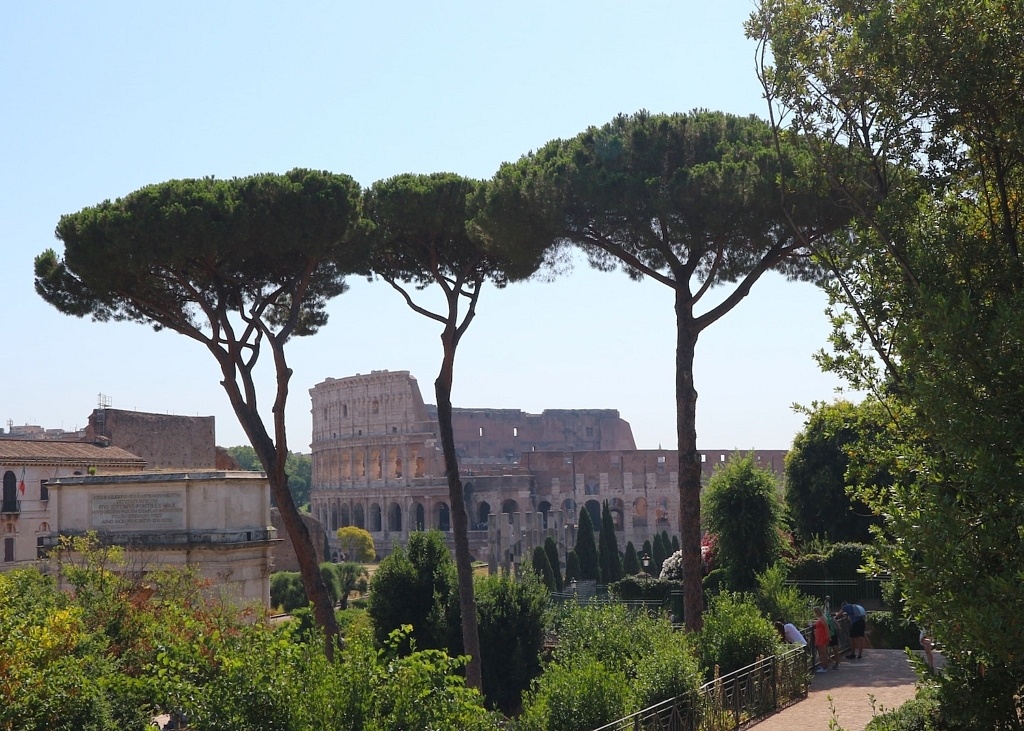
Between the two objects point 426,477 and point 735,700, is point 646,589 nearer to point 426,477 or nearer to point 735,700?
point 735,700

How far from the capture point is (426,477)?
51406 mm

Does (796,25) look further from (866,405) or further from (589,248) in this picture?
(589,248)

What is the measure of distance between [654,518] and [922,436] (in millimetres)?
44422

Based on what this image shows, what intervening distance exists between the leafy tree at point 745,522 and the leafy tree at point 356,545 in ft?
86.2

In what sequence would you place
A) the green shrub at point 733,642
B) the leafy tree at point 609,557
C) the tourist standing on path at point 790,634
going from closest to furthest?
1. the green shrub at point 733,642
2. the tourist standing on path at point 790,634
3. the leafy tree at point 609,557

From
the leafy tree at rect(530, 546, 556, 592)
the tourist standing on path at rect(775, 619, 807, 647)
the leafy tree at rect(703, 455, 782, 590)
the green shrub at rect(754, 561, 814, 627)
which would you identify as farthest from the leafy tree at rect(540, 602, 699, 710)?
the leafy tree at rect(530, 546, 556, 592)

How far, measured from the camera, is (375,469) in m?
54.7

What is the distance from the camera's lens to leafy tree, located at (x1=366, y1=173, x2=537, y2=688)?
523 inches

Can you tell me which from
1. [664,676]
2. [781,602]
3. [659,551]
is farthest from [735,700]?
[659,551]

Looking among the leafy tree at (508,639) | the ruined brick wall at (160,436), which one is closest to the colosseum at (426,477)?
the ruined brick wall at (160,436)

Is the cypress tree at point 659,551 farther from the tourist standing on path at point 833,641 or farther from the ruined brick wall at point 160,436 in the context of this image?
the tourist standing on path at point 833,641

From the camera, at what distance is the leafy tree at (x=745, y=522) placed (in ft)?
51.3

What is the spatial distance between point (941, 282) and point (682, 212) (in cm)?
646

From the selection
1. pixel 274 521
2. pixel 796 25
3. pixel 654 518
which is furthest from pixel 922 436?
pixel 654 518
